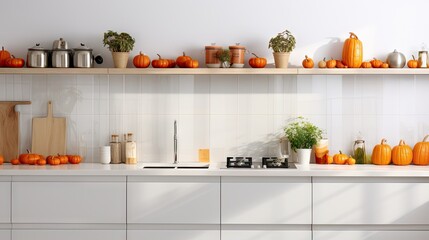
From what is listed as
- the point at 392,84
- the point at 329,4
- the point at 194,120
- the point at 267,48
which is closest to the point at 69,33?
the point at 194,120

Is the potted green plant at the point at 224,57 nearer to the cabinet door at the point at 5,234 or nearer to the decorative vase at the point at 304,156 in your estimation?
the decorative vase at the point at 304,156

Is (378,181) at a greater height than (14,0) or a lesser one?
lesser

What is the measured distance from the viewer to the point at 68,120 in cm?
577

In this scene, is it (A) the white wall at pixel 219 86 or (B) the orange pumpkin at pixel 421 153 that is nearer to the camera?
(B) the orange pumpkin at pixel 421 153

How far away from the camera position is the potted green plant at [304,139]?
18.3 ft

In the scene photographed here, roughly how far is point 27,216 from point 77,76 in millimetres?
1223

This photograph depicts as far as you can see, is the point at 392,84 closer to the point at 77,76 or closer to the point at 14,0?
the point at 77,76

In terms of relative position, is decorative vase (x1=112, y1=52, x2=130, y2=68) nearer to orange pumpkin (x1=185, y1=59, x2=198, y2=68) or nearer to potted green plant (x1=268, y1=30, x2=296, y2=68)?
orange pumpkin (x1=185, y1=59, x2=198, y2=68)

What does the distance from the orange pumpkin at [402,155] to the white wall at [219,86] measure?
188 millimetres

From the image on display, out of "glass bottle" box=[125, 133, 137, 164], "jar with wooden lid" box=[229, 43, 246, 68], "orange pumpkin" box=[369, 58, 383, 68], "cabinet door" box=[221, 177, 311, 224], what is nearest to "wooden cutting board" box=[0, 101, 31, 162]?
"glass bottle" box=[125, 133, 137, 164]

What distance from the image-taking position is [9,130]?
573 centimetres

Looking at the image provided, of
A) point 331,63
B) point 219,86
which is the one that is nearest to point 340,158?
point 331,63

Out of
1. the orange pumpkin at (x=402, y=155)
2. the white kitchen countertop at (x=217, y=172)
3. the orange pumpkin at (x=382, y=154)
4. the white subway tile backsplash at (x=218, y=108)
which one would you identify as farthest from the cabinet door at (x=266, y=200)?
the orange pumpkin at (x=402, y=155)

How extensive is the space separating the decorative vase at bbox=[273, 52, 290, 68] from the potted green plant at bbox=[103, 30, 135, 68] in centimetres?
113
